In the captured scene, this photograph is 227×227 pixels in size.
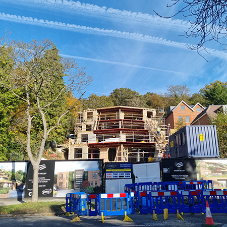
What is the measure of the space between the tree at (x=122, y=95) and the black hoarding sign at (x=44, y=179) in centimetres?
4907

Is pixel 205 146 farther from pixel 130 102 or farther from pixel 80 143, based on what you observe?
pixel 130 102

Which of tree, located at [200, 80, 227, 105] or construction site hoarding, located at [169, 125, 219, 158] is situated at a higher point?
tree, located at [200, 80, 227, 105]

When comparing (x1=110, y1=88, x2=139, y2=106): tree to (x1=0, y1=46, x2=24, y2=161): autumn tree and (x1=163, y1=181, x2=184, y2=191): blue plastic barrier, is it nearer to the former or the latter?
(x1=0, y1=46, x2=24, y2=161): autumn tree

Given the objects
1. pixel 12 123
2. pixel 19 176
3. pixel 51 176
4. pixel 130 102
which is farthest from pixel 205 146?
pixel 130 102

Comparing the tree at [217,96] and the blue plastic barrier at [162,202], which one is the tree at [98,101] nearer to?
the tree at [217,96]

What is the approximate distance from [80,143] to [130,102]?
81.3 feet

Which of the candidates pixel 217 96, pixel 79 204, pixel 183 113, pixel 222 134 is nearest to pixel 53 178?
pixel 79 204

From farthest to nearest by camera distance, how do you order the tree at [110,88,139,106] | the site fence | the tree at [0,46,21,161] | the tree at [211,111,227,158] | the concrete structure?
the tree at [110,88,139,106], the concrete structure, the tree at [211,111,227,158], the tree at [0,46,21,161], the site fence

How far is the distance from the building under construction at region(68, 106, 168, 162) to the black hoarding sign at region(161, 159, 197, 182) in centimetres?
2060

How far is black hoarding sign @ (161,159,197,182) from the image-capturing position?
49.3 ft

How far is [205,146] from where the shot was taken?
1917cm

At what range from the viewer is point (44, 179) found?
1516 centimetres

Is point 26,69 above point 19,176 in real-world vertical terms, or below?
above

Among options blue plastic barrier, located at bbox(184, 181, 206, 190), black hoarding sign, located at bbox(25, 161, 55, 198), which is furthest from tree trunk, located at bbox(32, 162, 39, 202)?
blue plastic barrier, located at bbox(184, 181, 206, 190)
